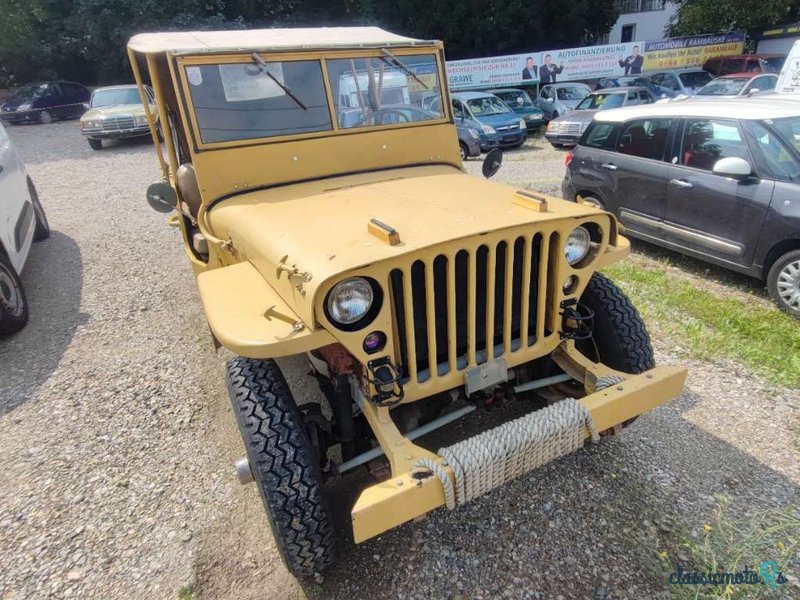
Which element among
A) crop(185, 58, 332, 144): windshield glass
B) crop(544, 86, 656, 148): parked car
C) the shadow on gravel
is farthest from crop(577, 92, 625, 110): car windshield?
the shadow on gravel

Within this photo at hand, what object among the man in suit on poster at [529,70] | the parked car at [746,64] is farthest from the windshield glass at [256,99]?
the parked car at [746,64]

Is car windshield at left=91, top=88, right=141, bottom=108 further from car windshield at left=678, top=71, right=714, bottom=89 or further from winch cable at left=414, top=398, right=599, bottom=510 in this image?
car windshield at left=678, top=71, right=714, bottom=89

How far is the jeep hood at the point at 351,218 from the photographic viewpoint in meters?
2.15

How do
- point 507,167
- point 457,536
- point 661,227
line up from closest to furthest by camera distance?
point 457,536, point 661,227, point 507,167

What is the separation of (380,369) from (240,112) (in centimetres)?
200

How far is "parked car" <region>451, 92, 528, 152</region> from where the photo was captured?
13055mm

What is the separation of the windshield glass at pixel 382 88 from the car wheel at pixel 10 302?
3695mm

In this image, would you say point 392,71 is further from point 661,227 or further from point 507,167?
point 507,167

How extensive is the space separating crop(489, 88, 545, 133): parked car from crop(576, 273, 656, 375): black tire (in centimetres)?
1353

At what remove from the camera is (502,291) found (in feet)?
8.10

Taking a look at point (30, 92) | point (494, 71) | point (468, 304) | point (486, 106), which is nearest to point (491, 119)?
point (486, 106)

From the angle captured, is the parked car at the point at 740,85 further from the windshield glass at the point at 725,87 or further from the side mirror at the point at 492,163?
the side mirror at the point at 492,163

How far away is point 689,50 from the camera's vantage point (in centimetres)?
1967

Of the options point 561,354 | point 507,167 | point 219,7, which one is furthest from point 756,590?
point 219,7
